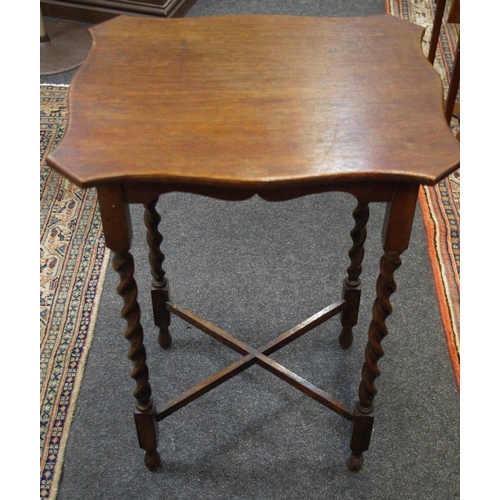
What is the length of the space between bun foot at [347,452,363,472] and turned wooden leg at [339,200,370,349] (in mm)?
338

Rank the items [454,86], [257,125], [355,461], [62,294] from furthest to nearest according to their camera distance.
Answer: [454,86] < [62,294] < [355,461] < [257,125]

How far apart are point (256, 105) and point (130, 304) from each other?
0.42 meters

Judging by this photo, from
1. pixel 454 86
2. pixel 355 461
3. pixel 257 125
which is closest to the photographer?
pixel 257 125

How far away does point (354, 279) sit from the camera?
1537 mm

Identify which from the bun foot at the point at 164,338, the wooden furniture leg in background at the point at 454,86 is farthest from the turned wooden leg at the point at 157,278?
the wooden furniture leg in background at the point at 454,86

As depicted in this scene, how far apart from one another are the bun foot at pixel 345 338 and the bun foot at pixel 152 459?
0.56 m

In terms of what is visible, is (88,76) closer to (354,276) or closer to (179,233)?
(354,276)

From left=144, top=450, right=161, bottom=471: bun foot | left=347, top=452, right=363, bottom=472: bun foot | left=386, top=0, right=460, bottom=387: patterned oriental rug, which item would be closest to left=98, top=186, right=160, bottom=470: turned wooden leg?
left=144, top=450, right=161, bottom=471: bun foot

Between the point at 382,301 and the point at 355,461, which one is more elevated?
the point at 382,301

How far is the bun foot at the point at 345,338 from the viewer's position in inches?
64.1

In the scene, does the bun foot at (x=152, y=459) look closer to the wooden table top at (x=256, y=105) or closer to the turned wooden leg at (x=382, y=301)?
the turned wooden leg at (x=382, y=301)

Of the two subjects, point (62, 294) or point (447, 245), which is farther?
point (447, 245)

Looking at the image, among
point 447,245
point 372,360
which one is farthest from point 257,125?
point 447,245

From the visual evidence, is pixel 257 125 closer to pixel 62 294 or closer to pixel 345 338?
pixel 345 338
